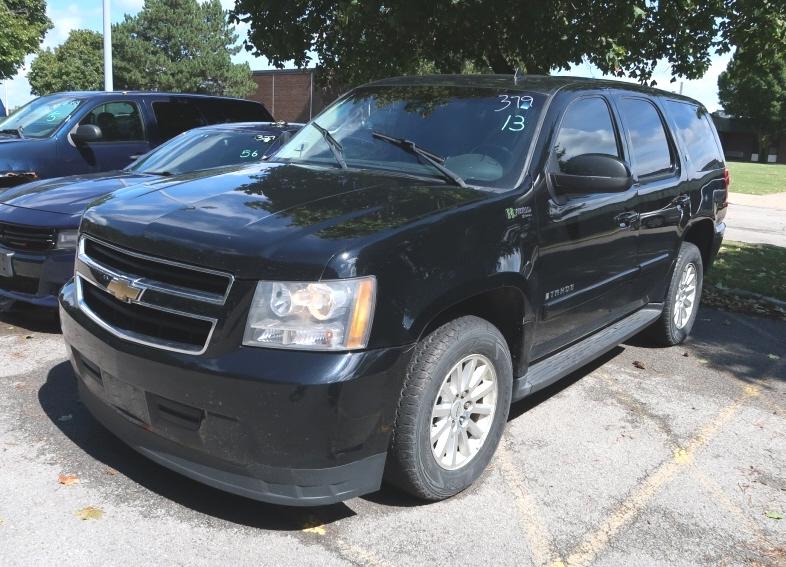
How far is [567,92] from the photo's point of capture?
163 inches

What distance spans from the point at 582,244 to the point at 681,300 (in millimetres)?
2395

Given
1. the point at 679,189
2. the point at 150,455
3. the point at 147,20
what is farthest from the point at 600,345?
the point at 147,20

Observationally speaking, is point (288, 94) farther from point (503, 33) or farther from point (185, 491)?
point (185, 491)

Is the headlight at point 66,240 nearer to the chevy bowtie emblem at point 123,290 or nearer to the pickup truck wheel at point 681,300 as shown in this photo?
the chevy bowtie emblem at point 123,290

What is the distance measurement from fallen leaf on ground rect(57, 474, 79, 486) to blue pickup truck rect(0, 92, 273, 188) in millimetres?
5050

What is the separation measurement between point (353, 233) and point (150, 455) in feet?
4.22

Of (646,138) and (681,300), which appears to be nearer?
(646,138)

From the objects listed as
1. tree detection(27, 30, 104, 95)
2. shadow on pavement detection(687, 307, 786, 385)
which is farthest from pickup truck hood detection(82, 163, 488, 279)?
tree detection(27, 30, 104, 95)

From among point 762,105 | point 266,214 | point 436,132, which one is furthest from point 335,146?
point 762,105

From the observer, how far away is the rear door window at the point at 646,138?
4.76 metres

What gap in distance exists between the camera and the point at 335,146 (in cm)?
417

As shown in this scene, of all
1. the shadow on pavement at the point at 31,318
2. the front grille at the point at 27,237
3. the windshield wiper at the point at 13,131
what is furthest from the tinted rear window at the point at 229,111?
the front grille at the point at 27,237

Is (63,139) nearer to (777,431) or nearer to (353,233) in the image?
(353,233)

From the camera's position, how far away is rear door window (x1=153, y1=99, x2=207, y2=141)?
28.9 feet
